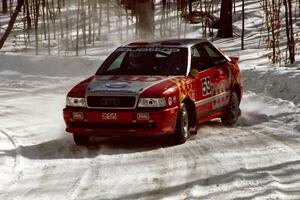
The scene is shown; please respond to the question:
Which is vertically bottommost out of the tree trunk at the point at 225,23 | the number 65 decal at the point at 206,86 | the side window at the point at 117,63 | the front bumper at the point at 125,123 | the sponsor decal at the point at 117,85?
the tree trunk at the point at 225,23

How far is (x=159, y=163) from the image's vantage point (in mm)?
8078

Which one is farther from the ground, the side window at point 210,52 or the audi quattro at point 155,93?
the side window at point 210,52

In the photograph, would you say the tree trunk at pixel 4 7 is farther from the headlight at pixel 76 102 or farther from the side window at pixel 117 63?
the headlight at pixel 76 102

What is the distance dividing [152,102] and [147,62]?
1.36m

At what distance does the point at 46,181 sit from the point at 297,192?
2675mm

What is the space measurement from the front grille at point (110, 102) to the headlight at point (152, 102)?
114 mm

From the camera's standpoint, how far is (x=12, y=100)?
15125 millimetres

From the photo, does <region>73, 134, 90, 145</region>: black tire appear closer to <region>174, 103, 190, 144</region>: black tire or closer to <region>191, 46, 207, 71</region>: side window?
<region>174, 103, 190, 144</region>: black tire

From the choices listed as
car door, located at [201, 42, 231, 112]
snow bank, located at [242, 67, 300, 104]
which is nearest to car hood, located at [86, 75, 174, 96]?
car door, located at [201, 42, 231, 112]

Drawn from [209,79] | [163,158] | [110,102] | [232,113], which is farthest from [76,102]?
[232,113]

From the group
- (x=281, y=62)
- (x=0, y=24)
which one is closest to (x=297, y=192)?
(x=281, y=62)

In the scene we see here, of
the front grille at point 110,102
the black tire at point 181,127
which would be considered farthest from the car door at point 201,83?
the front grille at point 110,102

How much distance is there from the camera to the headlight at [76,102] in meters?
9.16

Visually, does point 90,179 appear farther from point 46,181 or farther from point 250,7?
point 250,7
